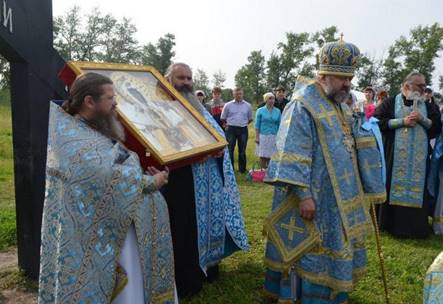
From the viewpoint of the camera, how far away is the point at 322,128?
10.4 ft

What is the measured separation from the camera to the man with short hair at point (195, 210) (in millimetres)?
3609

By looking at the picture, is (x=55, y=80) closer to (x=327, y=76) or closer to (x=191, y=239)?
(x=191, y=239)

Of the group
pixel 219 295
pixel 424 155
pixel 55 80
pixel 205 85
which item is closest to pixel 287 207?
pixel 219 295

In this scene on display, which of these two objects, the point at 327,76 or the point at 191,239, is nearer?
the point at 327,76

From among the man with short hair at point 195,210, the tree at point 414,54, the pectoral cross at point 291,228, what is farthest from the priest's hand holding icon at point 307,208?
the tree at point 414,54

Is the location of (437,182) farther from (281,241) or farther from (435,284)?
(435,284)

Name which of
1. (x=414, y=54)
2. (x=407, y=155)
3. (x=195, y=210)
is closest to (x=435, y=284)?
(x=195, y=210)

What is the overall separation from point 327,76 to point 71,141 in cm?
192

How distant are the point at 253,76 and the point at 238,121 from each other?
54.9 metres

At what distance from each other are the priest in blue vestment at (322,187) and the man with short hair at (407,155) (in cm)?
246

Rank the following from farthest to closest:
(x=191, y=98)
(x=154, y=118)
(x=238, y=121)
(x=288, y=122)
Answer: (x=238, y=121) < (x=191, y=98) < (x=288, y=122) < (x=154, y=118)

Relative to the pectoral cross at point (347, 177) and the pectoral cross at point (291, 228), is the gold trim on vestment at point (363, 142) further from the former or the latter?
the pectoral cross at point (291, 228)

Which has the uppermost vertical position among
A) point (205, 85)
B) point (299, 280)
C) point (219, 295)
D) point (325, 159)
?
point (205, 85)

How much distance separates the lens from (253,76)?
64188 mm
